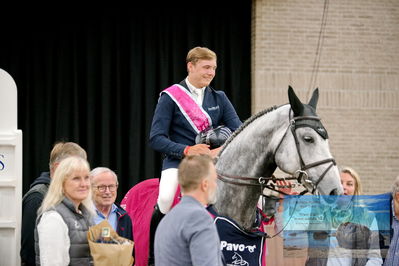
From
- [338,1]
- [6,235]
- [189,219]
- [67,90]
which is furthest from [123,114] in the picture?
[189,219]

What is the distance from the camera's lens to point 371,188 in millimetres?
13852

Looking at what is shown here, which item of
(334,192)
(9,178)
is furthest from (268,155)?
(9,178)

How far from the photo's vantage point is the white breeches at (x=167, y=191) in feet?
20.8

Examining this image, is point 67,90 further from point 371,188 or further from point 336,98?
point 371,188

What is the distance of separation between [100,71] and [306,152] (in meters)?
7.96

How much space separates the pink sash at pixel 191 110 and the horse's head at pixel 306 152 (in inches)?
35.1

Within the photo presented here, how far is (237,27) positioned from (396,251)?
7.88 metres

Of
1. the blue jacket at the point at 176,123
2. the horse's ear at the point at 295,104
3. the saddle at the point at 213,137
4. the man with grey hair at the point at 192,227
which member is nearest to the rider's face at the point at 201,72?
the blue jacket at the point at 176,123

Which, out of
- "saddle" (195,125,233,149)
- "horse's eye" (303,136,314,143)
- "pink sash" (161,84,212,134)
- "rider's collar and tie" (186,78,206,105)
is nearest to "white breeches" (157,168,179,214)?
"saddle" (195,125,233,149)

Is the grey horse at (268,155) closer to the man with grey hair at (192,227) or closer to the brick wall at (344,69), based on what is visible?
the man with grey hair at (192,227)

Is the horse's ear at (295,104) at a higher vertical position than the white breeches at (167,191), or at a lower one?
higher

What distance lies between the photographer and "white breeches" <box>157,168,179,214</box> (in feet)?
20.8

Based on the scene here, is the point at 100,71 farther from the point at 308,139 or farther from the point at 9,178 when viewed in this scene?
the point at 308,139

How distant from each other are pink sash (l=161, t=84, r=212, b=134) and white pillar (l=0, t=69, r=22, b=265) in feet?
4.47
